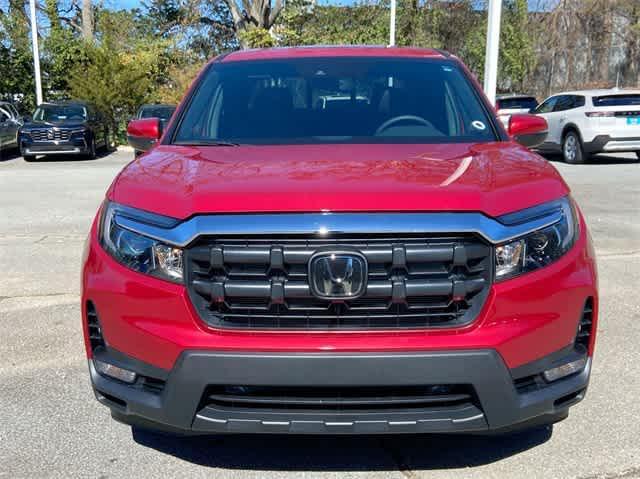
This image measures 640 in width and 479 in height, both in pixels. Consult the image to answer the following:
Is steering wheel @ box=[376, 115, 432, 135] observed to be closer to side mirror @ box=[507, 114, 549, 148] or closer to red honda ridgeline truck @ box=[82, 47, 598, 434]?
side mirror @ box=[507, 114, 549, 148]

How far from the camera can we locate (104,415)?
340 cm

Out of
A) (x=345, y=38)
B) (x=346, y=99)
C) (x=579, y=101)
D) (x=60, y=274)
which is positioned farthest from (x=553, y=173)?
(x=345, y=38)

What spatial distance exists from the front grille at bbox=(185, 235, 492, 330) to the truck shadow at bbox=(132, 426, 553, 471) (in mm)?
832

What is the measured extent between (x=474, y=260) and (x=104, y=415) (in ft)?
6.83

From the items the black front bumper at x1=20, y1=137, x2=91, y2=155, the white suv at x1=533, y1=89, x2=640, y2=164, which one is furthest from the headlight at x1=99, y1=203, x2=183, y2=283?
the black front bumper at x1=20, y1=137, x2=91, y2=155

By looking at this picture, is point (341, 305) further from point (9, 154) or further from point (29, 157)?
point (9, 154)

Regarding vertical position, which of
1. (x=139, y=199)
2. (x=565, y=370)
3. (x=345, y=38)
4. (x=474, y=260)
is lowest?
(x=565, y=370)

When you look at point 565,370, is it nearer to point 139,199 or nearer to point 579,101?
point 139,199

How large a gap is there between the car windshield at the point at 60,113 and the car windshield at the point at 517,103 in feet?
42.9

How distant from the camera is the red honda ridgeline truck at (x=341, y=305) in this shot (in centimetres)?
237

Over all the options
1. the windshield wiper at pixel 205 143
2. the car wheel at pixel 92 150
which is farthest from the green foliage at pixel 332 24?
the windshield wiper at pixel 205 143

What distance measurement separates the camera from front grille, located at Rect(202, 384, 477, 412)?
2.43 meters

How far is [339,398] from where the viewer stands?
2434 mm

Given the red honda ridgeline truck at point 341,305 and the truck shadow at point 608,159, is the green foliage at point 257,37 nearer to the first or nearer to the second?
the truck shadow at point 608,159
